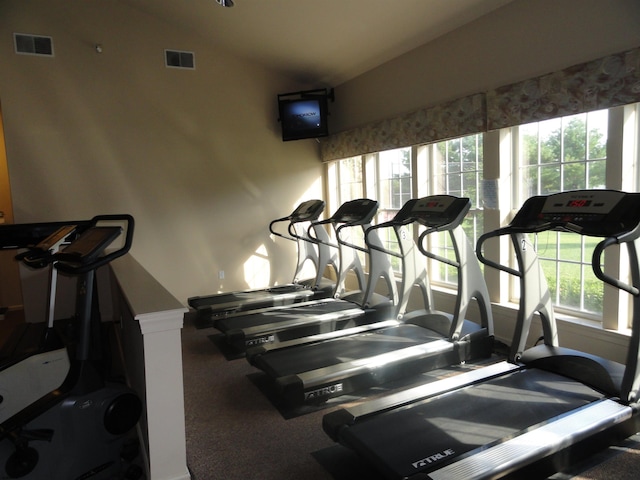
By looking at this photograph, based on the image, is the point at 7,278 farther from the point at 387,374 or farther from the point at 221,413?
the point at 387,374

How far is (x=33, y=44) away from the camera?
5.35 m

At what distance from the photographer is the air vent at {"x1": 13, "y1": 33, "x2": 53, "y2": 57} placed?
529 centimetres

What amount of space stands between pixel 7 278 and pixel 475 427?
666 cm

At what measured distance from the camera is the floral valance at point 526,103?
3.03 m

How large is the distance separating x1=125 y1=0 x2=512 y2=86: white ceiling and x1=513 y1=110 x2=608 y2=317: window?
1.18m

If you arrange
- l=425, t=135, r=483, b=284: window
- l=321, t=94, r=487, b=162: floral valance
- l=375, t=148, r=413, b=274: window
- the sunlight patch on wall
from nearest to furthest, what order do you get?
l=321, t=94, r=487, b=162: floral valance, l=425, t=135, r=483, b=284: window, l=375, t=148, r=413, b=274: window, the sunlight patch on wall

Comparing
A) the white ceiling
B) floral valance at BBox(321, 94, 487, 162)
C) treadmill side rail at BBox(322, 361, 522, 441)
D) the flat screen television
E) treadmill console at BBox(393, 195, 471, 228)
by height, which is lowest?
treadmill side rail at BBox(322, 361, 522, 441)

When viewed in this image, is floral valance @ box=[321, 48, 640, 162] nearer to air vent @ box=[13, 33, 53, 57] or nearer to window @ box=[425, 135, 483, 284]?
window @ box=[425, 135, 483, 284]

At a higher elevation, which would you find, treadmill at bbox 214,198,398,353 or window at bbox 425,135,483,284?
window at bbox 425,135,483,284

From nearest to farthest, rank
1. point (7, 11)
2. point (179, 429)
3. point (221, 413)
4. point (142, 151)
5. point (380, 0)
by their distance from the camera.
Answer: point (179, 429), point (221, 413), point (380, 0), point (7, 11), point (142, 151)

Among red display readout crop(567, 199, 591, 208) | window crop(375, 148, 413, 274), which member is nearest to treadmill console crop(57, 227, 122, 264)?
red display readout crop(567, 199, 591, 208)

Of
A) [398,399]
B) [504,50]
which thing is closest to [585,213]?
[398,399]

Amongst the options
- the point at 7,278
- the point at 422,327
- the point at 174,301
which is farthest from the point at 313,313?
the point at 7,278

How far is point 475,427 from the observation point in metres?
2.37
